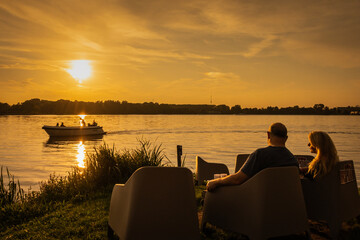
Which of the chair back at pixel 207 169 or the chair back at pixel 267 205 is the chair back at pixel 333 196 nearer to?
the chair back at pixel 267 205

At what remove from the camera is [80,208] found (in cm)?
707

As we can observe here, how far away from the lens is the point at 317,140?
449 centimetres

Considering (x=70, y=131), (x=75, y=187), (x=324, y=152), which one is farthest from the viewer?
(x=70, y=131)

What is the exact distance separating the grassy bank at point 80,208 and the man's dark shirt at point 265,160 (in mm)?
1309

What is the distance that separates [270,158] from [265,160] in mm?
70

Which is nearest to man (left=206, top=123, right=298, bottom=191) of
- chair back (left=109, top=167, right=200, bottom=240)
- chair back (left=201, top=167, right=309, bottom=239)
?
chair back (left=201, top=167, right=309, bottom=239)

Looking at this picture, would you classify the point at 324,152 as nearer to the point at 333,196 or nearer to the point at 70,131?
the point at 333,196

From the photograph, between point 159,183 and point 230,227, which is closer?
point 159,183

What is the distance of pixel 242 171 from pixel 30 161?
2939 centimetres

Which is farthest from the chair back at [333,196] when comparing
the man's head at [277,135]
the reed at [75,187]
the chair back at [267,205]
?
the reed at [75,187]

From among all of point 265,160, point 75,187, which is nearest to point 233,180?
point 265,160

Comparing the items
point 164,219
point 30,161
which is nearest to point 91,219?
point 164,219

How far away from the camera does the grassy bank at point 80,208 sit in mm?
5289

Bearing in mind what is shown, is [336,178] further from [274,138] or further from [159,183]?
[159,183]
